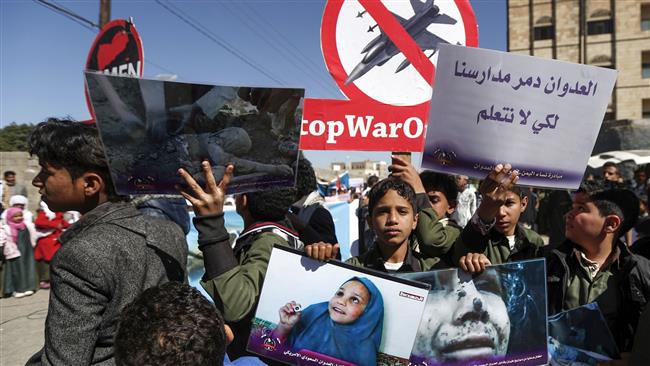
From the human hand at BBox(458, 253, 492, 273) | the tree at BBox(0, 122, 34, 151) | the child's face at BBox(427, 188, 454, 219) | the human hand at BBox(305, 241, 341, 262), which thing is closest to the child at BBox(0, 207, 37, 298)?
the child's face at BBox(427, 188, 454, 219)

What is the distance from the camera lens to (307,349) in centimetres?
172

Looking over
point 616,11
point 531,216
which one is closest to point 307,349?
point 531,216

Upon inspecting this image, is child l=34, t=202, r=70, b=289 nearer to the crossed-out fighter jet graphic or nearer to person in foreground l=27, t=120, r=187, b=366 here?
person in foreground l=27, t=120, r=187, b=366

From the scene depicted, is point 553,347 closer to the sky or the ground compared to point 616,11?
closer to the ground

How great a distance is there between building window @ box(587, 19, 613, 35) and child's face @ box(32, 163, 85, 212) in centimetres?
4438

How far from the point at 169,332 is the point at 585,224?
5.87ft

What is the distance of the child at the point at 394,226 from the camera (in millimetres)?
2023

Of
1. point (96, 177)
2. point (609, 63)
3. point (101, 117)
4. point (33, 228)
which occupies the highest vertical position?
point (609, 63)

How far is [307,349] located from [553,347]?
92cm

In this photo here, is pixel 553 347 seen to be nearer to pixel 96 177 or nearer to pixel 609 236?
pixel 609 236

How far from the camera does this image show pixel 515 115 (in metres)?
1.68

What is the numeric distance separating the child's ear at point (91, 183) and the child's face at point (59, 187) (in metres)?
0.01

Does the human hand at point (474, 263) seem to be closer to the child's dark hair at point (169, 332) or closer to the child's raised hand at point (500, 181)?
the child's raised hand at point (500, 181)

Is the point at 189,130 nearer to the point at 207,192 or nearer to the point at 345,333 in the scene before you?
the point at 207,192
